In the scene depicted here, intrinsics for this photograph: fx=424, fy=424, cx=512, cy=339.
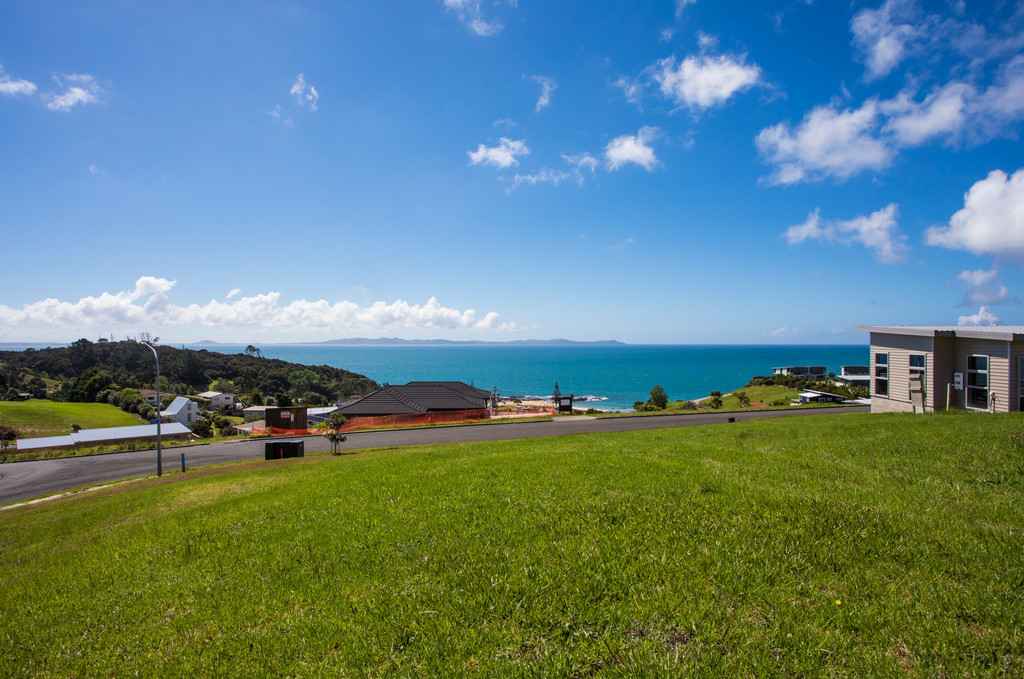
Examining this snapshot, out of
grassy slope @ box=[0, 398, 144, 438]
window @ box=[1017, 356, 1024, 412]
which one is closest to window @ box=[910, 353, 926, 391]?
window @ box=[1017, 356, 1024, 412]

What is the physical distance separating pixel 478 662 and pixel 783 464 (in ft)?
26.1

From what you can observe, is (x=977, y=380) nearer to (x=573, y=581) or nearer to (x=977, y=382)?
(x=977, y=382)

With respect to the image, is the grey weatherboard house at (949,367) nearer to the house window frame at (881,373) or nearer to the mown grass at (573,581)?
the house window frame at (881,373)

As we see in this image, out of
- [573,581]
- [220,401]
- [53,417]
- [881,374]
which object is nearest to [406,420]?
[881,374]

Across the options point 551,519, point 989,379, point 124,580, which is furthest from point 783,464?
point 989,379

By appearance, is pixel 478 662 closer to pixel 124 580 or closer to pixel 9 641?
pixel 9 641

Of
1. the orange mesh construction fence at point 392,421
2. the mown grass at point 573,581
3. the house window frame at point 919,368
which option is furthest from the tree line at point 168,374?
the house window frame at point 919,368

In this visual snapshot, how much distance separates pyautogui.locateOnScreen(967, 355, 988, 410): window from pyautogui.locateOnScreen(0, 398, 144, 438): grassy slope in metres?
81.1

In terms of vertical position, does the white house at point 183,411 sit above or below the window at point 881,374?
below

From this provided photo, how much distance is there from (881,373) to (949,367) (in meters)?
3.77

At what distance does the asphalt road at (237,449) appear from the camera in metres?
19.6

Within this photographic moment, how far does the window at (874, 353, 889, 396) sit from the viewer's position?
21.6m

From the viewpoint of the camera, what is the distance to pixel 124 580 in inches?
223

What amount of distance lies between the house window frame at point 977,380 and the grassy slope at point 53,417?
81.1m
